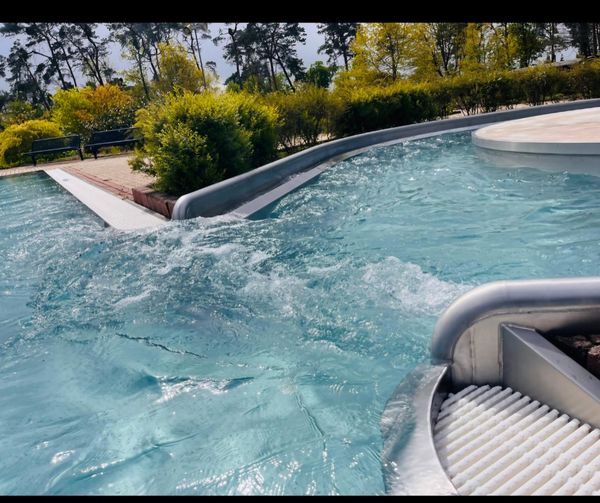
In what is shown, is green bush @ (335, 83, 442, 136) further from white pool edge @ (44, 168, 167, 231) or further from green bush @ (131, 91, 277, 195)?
white pool edge @ (44, 168, 167, 231)

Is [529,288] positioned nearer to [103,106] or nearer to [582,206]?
[582,206]

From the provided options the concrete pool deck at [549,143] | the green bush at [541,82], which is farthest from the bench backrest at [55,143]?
the green bush at [541,82]

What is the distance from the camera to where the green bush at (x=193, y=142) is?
798cm

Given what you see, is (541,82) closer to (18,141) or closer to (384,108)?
(384,108)

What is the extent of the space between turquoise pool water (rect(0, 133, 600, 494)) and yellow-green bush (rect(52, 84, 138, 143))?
54.6 ft

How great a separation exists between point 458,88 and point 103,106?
65.6ft

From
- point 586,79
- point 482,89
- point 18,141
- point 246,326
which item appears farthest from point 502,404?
point 18,141

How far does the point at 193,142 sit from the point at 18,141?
1827 cm

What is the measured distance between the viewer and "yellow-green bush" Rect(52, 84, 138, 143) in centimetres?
2319

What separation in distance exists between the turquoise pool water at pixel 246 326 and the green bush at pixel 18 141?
54.3 ft

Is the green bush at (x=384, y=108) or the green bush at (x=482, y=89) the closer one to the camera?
the green bush at (x=384, y=108)

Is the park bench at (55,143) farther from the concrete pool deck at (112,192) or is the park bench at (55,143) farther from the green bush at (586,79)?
the green bush at (586,79)

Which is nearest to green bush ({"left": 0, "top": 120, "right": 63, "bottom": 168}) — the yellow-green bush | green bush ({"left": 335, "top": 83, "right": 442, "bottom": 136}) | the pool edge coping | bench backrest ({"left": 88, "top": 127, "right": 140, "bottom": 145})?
the yellow-green bush
